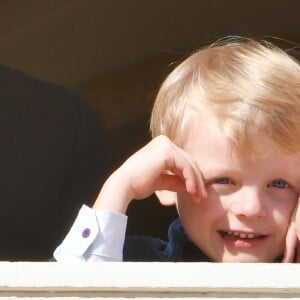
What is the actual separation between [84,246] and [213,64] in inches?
15.6

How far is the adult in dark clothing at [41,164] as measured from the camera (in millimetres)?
2080

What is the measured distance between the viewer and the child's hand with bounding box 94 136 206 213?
169 centimetres

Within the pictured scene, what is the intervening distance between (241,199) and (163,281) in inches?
16.6

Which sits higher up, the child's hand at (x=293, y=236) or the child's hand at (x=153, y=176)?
the child's hand at (x=153, y=176)

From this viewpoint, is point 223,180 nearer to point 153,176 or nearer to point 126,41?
point 153,176

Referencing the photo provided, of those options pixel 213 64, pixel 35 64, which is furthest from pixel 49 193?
pixel 35 64

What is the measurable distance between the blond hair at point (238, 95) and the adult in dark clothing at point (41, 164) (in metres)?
0.32

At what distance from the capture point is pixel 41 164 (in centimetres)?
217

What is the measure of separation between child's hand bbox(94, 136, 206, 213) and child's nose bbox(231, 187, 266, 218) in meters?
0.05

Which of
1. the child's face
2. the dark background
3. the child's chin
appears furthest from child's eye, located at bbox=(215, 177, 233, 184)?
the dark background

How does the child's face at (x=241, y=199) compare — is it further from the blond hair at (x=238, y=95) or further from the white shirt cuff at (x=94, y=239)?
the white shirt cuff at (x=94, y=239)

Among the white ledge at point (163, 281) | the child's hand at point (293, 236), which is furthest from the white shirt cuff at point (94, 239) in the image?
the white ledge at point (163, 281)

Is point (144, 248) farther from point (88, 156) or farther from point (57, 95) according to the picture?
point (57, 95)

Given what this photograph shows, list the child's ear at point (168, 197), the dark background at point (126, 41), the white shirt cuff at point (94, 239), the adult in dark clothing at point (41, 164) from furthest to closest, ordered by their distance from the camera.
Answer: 1. the dark background at point (126, 41)
2. the adult in dark clothing at point (41, 164)
3. the child's ear at point (168, 197)
4. the white shirt cuff at point (94, 239)
